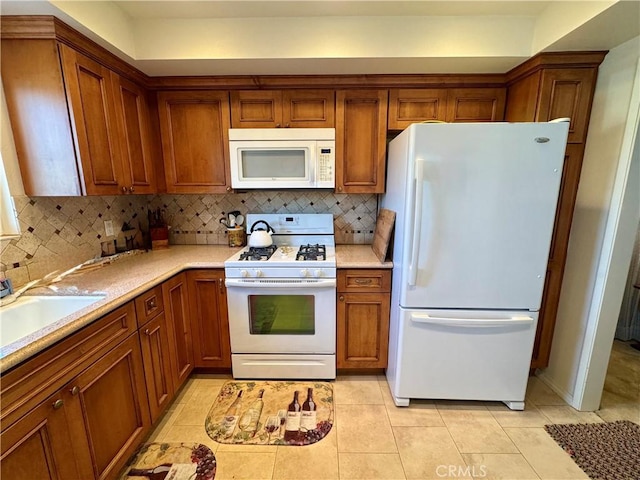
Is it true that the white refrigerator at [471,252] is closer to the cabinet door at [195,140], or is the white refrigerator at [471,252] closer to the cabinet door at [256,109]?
the cabinet door at [256,109]

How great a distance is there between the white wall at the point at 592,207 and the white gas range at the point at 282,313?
1.59 m

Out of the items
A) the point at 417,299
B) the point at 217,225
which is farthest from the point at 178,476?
the point at 217,225

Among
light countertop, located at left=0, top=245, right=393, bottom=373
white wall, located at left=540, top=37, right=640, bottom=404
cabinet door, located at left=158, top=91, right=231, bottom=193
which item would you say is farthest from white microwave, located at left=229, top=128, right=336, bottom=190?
white wall, located at left=540, top=37, right=640, bottom=404

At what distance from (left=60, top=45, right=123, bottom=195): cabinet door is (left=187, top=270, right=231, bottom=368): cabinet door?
78cm

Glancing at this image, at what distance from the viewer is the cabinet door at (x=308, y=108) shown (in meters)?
2.05

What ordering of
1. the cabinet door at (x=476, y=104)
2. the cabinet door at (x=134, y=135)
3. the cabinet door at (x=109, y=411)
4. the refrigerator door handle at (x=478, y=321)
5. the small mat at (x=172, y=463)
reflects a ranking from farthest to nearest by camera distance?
the cabinet door at (x=476, y=104) < the cabinet door at (x=134, y=135) < the refrigerator door handle at (x=478, y=321) < the small mat at (x=172, y=463) < the cabinet door at (x=109, y=411)

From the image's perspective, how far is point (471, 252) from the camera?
1.61m

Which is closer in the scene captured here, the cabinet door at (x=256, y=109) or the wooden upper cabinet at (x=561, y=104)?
the wooden upper cabinet at (x=561, y=104)

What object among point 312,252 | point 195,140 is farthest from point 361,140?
point 195,140

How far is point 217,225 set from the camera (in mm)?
2516

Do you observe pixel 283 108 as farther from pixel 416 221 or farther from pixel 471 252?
pixel 471 252

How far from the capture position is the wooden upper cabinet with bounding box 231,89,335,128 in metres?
2.06

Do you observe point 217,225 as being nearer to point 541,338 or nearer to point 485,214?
point 485,214

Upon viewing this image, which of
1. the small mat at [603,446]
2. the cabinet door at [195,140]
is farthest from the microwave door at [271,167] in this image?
the small mat at [603,446]
